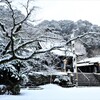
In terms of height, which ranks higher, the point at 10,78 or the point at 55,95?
the point at 10,78

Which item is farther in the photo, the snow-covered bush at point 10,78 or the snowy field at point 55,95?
the snow-covered bush at point 10,78

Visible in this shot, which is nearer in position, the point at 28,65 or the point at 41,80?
the point at 28,65

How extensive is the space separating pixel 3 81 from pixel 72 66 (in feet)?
64.1

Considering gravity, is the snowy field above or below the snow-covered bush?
below

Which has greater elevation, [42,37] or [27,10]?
[27,10]

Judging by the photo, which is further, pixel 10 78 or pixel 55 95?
pixel 10 78

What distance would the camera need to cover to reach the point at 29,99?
13.2 m

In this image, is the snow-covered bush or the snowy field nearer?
the snowy field

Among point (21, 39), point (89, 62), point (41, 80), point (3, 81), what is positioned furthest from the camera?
point (89, 62)

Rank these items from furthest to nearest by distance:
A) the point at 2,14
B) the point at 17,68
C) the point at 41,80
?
the point at 41,80 < the point at 17,68 < the point at 2,14

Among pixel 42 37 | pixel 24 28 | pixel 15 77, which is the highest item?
pixel 24 28

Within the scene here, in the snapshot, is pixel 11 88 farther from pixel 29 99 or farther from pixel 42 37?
pixel 42 37

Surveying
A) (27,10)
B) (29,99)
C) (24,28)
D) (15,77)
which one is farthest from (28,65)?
(27,10)

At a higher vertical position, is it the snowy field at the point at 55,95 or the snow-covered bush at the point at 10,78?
the snow-covered bush at the point at 10,78
